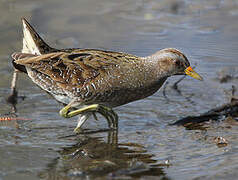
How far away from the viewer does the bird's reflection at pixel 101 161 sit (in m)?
4.88

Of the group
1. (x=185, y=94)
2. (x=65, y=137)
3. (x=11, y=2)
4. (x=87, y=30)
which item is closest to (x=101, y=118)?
(x=65, y=137)

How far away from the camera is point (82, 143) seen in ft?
19.1

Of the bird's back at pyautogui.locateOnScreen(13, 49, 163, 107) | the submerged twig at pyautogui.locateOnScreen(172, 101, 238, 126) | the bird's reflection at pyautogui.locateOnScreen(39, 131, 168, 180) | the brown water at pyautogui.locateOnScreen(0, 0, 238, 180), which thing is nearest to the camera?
the bird's reflection at pyautogui.locateOnScreen(39, 131, 168, 180)

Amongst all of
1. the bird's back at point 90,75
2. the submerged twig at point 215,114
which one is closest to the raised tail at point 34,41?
the bird's back at point 90,75

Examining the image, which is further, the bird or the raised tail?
the raised tail

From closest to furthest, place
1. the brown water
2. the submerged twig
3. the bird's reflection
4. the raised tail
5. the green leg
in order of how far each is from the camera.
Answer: the bird's reflection, the brown water, the green leg, the raised tail, the submerged twig

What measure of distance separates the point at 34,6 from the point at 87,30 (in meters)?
1.28

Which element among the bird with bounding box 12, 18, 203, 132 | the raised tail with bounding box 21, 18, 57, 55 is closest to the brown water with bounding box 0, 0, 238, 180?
the bird with bounding box 12, 18, 203, 132

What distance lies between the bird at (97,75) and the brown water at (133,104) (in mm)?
356

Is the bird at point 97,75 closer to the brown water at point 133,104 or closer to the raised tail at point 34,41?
the raised tail at point 34,41

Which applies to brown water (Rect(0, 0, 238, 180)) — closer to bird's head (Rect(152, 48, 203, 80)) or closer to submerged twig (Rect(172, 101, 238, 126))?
submerged twig (Rect(172, 101, 238, 126))

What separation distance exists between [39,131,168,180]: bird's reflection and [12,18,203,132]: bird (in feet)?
1.30

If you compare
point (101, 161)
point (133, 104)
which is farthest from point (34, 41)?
point (101, 161)

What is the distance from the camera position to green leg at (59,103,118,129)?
19.8 feet
